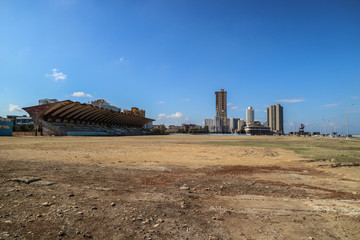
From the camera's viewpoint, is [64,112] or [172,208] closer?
[172,208]

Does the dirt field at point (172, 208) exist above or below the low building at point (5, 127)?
below

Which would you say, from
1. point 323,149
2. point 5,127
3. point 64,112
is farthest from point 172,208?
point 64,112

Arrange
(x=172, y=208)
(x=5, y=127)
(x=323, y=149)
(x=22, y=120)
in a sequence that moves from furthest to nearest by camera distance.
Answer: (x=22, y=120) → (x=5, y=127) → (x=323, y=149) → (x=172, y=208)

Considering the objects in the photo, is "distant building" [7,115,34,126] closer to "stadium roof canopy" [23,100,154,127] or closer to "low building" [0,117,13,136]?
"stadium roof canopy" [23,100,154,127]

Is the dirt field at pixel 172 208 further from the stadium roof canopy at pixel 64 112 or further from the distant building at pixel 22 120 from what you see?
the distant building at pixel 22 120

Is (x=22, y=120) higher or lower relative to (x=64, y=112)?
lower

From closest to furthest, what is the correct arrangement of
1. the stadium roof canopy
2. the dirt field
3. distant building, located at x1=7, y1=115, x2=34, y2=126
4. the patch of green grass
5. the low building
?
the dirt field, the patch of green grass, the low building, the stadium roof canopy, distant building, located at x1=7, y1=115, x2=34, y2=126

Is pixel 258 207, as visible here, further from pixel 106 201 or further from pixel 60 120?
pixel 60 120

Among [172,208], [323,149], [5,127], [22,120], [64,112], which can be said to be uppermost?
[64,112]

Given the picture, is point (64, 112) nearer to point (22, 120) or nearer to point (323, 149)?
point (323, 149)

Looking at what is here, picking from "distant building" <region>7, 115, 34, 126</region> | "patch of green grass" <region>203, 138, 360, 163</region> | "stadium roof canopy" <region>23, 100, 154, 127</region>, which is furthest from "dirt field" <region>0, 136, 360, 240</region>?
"distant building" <region>7, 115, 34, 126</region>

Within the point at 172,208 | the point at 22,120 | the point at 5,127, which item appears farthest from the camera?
the point at 22,120

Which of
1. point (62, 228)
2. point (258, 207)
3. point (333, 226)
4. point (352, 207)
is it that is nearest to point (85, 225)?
point (62, 228)

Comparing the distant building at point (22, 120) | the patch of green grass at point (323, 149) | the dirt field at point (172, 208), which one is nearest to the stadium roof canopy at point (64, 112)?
the patch of green grass at point (323, 149)
